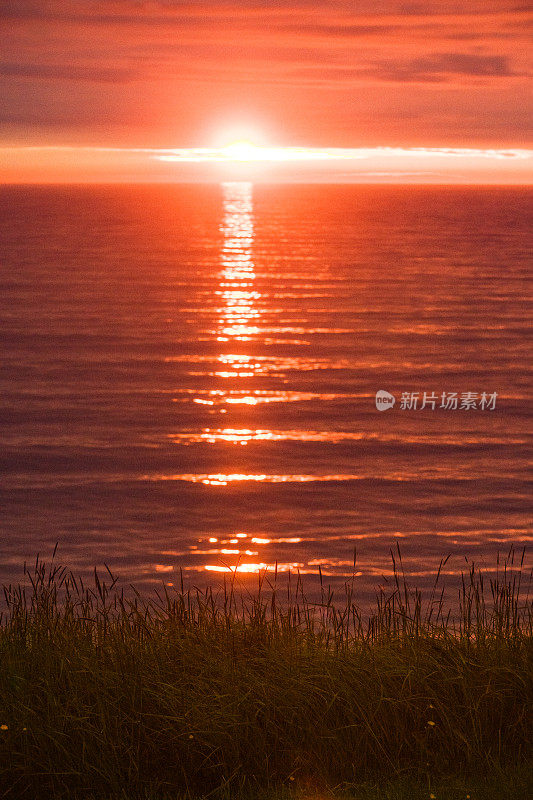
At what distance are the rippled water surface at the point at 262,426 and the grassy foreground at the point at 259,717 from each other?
6.23 feet

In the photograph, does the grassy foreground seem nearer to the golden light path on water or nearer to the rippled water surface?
the golden light path on water

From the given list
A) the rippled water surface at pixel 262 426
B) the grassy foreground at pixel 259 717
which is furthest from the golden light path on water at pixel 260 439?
the grassy foreground at pixel 259 717

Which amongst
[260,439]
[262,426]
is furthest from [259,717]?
[262,426]

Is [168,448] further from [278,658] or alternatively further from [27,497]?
[278,658]

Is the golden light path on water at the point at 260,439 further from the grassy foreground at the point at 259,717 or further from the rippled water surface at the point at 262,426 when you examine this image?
the grassy foreground at the point at 259,717

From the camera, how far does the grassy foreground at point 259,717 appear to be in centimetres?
749

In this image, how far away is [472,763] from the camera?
7754 mm

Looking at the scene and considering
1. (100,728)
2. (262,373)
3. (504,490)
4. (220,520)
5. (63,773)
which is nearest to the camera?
(63,773)

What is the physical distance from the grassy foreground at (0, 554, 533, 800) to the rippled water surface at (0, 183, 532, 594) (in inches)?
74.8

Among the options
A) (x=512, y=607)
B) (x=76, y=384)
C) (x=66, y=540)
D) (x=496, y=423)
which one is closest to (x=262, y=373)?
(x=76, y=384)

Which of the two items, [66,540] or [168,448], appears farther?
[168,448]

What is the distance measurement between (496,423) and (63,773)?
112ft

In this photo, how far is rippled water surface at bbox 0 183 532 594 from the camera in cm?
2586

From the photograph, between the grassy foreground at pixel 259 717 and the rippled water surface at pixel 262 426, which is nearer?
the grassy foreground at pixel 259 717
